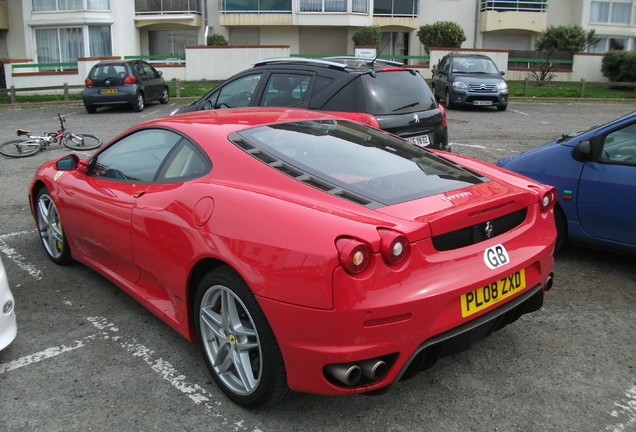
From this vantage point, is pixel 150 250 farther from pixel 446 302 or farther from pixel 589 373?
pixel 589 373

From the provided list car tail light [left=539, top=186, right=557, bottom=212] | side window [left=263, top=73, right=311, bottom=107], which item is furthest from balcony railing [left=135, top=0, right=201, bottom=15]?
car tail light [left=539, top=186, right=557, bottom=212]

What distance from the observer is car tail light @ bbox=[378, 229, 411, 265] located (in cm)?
263

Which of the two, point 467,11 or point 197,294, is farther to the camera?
point 467,11

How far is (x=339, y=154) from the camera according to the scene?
11.7ft

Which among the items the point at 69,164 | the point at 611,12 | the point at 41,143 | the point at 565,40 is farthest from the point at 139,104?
the point at 611,12

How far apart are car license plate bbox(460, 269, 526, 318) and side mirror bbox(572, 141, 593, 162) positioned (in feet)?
7.26

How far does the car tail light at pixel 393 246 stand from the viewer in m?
2.63

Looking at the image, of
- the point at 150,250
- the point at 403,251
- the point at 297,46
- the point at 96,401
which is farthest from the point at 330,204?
the point at 297,46

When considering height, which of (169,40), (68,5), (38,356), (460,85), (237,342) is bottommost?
(38,356)

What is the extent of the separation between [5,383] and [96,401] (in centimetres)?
62

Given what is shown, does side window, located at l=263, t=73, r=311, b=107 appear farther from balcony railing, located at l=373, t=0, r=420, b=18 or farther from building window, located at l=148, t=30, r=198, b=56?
balcony railing, located at l=373, t=0, r=420, b=18

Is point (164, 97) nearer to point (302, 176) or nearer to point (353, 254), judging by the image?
point (302, 176)

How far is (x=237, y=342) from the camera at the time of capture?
3.09 metres

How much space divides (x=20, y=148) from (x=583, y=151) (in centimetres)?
948
